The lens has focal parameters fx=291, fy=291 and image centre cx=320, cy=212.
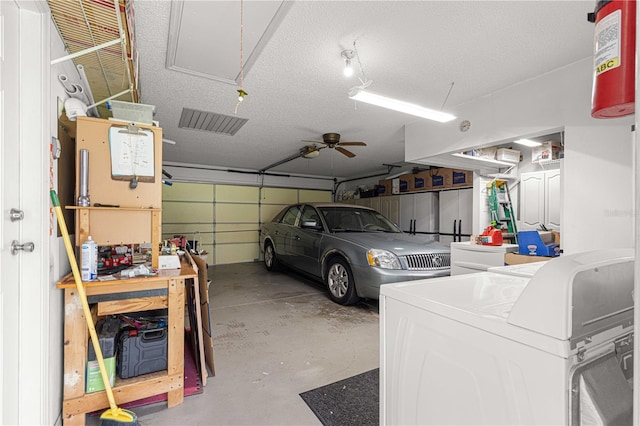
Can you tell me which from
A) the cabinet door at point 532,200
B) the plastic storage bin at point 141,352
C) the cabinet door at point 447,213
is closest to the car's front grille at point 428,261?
the cabinet door at point 532,200

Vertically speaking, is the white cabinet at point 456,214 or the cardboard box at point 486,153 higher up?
the cardboard box at point 486,153

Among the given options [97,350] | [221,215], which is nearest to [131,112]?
[97,350]

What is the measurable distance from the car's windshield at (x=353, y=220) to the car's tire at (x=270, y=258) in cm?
181

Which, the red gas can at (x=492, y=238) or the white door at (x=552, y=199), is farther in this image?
the white door at (x=552, y=199)

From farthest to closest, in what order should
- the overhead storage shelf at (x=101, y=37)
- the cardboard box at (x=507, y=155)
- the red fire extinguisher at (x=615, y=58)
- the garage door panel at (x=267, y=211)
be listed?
the garage door panel at (x=267, y=211) < the cardboard box at (x=507, y=155) < the overhead storage shelf at (x=101, y=37) < the red fire extinguisher at (x=615, y=58)

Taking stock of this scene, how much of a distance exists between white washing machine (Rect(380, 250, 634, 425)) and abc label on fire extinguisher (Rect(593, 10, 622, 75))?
0.46m

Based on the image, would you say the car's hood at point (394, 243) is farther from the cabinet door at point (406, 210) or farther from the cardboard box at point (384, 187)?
the cardboard box at point (384, 187)

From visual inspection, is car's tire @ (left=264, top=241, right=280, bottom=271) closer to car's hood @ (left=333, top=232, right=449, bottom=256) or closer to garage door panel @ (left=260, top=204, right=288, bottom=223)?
garage door panel @ (left=260, top=204, right=288, bottom=223)

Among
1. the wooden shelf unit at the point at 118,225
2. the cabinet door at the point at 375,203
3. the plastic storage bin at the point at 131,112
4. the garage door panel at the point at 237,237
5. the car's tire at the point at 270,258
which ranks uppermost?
the plastic storage bin at the point at 131,112

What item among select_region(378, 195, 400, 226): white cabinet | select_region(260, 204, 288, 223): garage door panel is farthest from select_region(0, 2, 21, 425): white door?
select_region(260, 204, 288, 223): garage door panel

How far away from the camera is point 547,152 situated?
3.87 metres

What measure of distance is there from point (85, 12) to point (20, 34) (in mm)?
309

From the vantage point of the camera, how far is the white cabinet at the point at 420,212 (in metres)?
6.13

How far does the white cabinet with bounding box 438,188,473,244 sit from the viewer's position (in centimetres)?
543
